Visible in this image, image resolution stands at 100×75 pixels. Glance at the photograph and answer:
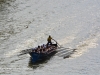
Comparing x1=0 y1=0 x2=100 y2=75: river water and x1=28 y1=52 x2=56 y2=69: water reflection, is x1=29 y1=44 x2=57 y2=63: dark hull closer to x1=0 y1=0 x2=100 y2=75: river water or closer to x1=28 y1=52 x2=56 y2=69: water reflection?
x1=28 y1=52 x2=56 y2=69: water reflection

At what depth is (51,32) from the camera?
193ft

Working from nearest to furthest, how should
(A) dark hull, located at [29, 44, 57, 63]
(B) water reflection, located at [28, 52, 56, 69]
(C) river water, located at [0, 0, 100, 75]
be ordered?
(C) river water, located at [0, 0, 100, 75], (B) water reflection, located at [28, 52, 56, 69], (A) dark hull, located at [29, 44, 57, 63]

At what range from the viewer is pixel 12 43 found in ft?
173

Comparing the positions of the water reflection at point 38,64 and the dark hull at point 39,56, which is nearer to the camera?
the water reflection at point 38,64

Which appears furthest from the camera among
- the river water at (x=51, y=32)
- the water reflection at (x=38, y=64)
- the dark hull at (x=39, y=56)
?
the dark hull at (x=39, y=56)

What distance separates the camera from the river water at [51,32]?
42.7 m

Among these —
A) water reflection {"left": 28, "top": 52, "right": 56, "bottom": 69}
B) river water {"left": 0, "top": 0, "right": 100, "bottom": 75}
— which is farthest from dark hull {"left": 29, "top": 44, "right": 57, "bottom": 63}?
river water {"left": 0, "top": 0, "right": 100, "bottom": 75}

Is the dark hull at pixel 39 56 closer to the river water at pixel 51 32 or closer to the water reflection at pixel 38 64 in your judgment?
the water reflection at pixel 38 64

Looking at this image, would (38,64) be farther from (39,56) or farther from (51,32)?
(51,32)

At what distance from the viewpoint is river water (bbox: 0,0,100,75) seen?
42.7 m

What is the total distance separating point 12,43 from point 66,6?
27097mm

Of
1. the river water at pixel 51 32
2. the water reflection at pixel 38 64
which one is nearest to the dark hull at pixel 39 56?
the water reflection at pixel 38 64

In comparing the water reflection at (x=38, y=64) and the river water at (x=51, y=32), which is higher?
the river water at (x=51, y=32)

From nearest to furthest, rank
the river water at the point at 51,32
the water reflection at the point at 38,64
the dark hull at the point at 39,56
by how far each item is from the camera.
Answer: the river water at the point at 51,32, the water reflection at the point at 38,64, the dark hull at the point at 39,56
